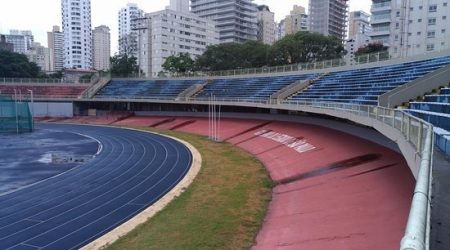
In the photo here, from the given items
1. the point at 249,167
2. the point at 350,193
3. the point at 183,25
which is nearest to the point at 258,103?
the point at 249,167

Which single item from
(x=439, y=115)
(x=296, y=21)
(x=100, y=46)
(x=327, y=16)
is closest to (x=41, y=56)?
(x=100, y=46)

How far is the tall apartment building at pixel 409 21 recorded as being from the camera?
68.2 meters

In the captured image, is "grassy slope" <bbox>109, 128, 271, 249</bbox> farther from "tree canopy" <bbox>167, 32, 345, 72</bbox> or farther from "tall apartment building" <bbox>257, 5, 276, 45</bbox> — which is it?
"tall apartment building" <bbox>257, 5, 276, 45</bbox>

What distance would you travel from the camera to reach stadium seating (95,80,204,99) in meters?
58.2

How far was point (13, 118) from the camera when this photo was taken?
4741 centimetres

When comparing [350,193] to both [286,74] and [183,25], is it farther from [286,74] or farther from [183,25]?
[183,25]

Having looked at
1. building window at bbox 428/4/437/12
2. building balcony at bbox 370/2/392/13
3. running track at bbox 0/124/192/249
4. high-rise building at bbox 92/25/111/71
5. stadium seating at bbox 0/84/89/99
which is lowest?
running track at bbox 0/124/192/249

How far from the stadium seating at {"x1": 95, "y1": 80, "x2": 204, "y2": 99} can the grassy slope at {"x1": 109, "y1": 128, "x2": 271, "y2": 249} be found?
3432cm

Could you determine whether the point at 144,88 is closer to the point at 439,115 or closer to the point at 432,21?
the point at 432,21

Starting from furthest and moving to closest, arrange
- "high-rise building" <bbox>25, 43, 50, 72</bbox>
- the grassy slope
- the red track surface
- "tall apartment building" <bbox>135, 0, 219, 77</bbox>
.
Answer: "high-rise building" <bbox>25, 43, 50, 72</bbox> < "tall apartment building" <bbox>135, 0, 219, 77</bbox> < the grassy slope < the red track surface

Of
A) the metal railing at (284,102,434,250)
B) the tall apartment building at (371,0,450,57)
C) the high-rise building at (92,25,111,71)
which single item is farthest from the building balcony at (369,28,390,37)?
the high-rise building at (92,25,111,71)

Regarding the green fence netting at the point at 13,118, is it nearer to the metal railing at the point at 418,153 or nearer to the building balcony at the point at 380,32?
the metal railing at the point at 418,153

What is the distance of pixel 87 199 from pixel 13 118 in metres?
35.6

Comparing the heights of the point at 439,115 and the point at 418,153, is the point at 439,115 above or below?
above
